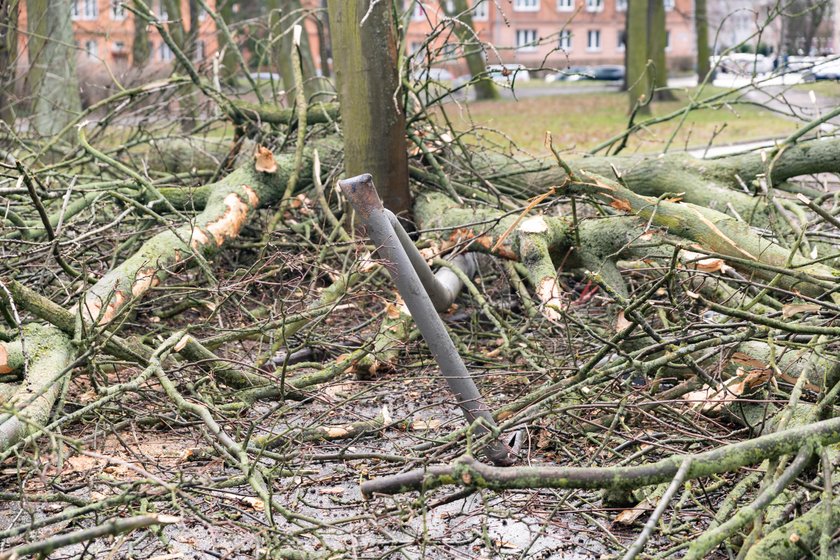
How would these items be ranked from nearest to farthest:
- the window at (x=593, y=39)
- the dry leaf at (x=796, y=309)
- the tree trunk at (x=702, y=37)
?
the dry leaf at (x=796, y=309) → the tree trunk at (x=702, y=37) → the window at (x=593, y=39)

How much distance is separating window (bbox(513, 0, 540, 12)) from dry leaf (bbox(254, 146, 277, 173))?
62401 millimetres

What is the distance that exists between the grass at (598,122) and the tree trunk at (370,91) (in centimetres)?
760

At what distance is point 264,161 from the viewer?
5.71m

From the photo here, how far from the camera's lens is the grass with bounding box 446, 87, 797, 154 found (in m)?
16.8

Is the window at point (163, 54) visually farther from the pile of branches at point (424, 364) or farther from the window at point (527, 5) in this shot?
A: the window at point (527, 5)

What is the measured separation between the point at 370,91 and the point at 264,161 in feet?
2.46

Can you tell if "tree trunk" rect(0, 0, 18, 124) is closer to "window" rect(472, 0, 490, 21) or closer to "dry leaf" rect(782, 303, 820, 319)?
"window" rect(472, 0, 490, 21)

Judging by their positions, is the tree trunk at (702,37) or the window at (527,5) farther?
the window at (527,5)

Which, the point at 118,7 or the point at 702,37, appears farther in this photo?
the point at 702,37

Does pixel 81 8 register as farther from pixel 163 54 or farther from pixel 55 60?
pixel 55 60

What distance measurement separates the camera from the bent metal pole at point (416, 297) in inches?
132

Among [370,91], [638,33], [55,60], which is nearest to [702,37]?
[638,33]

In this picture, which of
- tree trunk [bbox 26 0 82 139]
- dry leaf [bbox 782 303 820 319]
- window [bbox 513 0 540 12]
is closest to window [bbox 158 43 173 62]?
tree trunk [bbox 26 0 82 139]

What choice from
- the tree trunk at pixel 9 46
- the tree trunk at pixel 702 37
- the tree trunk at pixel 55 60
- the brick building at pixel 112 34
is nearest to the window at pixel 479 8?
→ the brick building at pixel 112 34
